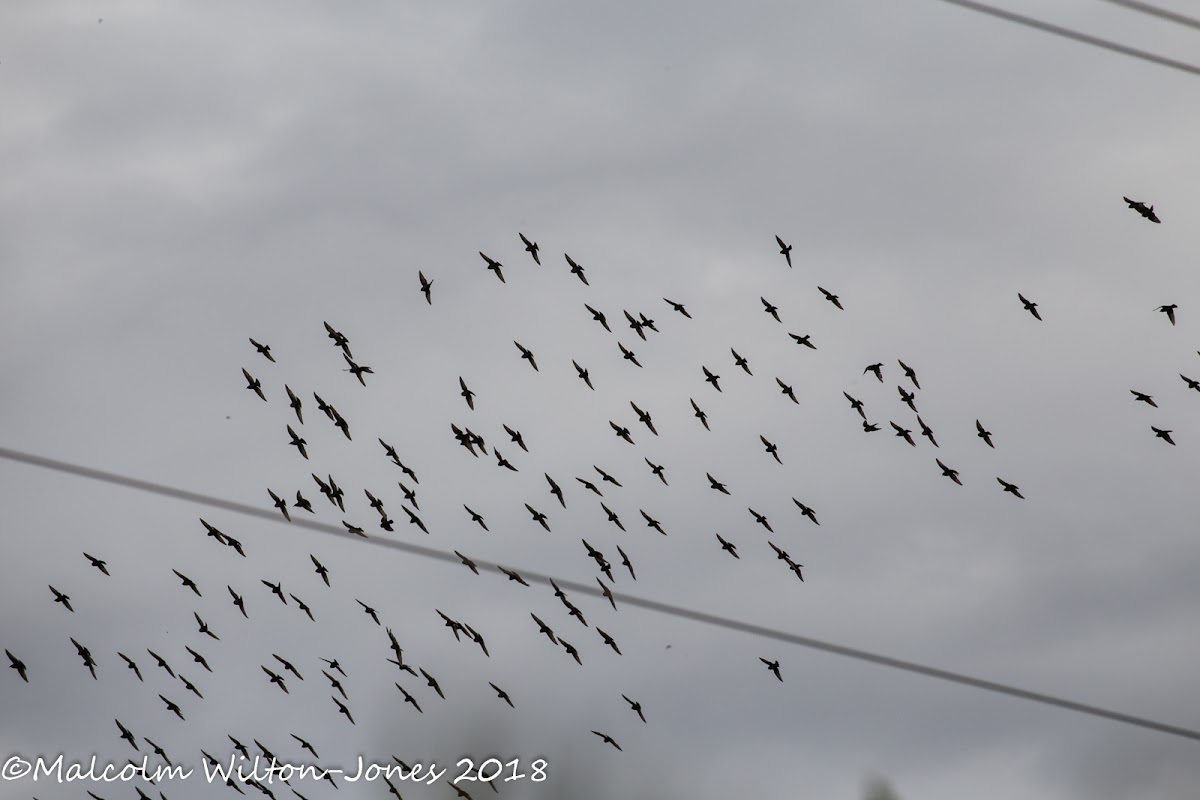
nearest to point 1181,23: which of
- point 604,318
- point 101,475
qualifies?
point 101,475

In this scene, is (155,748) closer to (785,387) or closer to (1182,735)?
(785,387)

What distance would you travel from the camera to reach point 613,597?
2880cm

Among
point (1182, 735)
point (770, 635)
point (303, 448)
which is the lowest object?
point (1182, 735)

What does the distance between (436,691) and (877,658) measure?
22.6m

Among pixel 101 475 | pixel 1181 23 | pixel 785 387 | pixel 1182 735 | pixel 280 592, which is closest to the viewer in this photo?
pixel 1181 23

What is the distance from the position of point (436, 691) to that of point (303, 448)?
8.65m

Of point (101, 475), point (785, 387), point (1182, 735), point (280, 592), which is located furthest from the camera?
point (785, 387)

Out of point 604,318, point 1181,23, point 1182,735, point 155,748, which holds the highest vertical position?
point 604,318

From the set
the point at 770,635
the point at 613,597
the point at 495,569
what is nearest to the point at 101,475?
the point at 495,569

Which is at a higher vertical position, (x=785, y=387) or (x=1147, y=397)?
(x=785, y=387)

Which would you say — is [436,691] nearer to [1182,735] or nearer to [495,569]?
[495,569]

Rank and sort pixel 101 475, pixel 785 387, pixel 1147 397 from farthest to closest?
pixel 785 387 → pixel 1147 397 → pixel 101 475

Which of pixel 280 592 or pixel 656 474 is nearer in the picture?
pixel 280 592

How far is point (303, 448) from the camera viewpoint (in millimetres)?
42188
